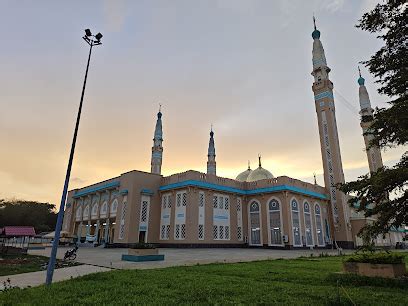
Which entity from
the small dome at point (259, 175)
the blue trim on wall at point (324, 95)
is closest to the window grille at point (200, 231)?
the small dome at point (259, 175)

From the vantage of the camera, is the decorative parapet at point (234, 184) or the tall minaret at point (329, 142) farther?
the tall minaret at point (329, 142)

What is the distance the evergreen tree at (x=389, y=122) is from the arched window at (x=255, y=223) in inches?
1064

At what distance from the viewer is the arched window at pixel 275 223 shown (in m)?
33.4

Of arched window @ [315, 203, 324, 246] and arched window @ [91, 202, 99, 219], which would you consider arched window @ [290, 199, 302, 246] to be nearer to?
arched window @ [315, 203, 324, 246]

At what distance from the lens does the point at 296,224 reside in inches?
1337

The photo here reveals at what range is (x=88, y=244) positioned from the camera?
1481 inches

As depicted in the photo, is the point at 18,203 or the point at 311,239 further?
the point at 18,203

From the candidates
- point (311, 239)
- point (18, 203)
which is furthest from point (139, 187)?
point (18, 203)

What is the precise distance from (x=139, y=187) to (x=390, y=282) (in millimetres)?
29199

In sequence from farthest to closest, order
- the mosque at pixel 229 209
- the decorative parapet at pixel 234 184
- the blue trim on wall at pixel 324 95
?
the blue trim on wall at pixel 324 95, the decorative parapet at pixel 234 184, the mosque at pixel 229 209

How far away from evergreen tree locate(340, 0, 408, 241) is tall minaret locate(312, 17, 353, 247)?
29.3 m

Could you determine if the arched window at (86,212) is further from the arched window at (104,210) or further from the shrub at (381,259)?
the shrub at (381,259)

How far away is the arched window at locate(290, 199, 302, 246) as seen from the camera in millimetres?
33031

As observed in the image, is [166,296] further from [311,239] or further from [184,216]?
[311,239]
